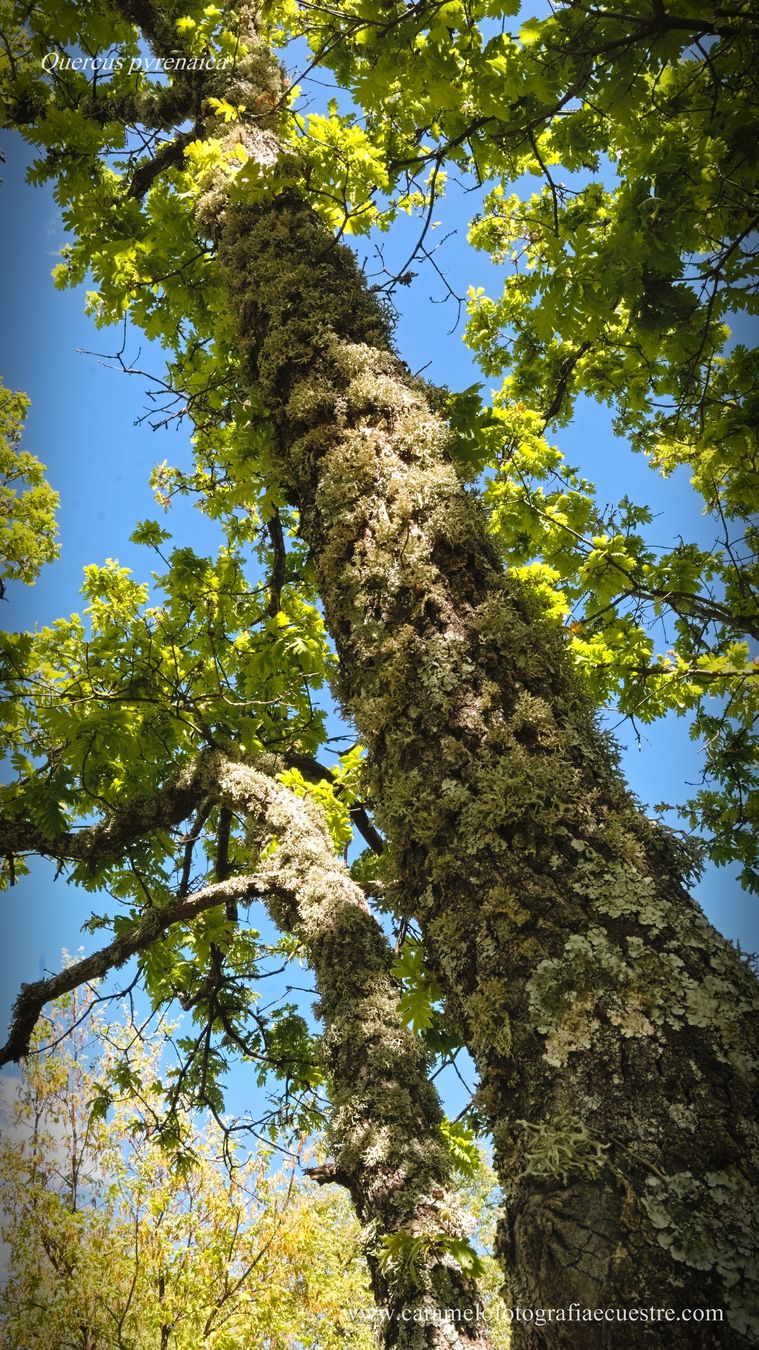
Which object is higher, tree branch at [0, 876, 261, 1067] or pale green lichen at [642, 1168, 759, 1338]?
tree branch at [0, 876, 261, 1067]

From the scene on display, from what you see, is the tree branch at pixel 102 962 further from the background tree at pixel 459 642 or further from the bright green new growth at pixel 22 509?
the bright green new growth at pixel 22 509

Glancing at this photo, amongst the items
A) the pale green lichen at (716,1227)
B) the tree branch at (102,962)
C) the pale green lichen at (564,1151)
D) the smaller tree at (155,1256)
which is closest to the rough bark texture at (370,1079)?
the tree branch at (102,962)

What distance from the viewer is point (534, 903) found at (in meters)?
1.50

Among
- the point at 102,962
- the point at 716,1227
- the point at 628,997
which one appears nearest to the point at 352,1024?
the point at 102,962

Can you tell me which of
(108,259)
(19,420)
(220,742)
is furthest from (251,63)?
(19,420)

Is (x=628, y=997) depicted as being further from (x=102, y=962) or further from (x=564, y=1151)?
(x=102, y=962)

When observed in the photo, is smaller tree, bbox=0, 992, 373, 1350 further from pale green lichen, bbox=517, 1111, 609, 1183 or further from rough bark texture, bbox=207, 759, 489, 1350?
pale green lichen, bbox=517, 1111, 609, 1183

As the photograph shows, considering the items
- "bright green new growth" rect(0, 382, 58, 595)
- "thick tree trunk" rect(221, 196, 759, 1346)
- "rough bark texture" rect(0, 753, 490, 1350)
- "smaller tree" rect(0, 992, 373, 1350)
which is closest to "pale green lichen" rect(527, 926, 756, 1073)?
"thick tree trunk" rect(221, 196, 759, 1346)

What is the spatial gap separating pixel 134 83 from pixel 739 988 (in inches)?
214

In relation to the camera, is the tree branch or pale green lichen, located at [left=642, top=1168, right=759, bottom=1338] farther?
the tree branch

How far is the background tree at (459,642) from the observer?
123 centimetres

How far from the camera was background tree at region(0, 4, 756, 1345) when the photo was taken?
1226mm

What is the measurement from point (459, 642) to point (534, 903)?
69 cm

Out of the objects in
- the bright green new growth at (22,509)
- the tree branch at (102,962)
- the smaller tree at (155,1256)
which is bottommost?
the smaller tree at (155,1256)
